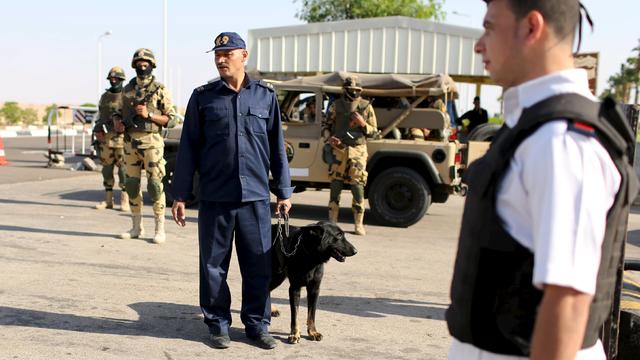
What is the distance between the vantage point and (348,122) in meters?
8.55

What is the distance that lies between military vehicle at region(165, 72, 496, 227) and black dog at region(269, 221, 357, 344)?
483cm

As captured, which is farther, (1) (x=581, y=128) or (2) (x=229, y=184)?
(2) (x=229, y=184)

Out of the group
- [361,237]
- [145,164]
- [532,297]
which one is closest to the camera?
[532,297]

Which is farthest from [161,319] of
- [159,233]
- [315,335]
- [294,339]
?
[159,233]

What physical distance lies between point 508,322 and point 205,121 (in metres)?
3.17

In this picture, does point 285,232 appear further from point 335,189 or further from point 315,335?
point 335,189

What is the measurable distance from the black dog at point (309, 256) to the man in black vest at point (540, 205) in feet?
8.75

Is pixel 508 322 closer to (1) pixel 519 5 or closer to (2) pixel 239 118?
(1) pixel 519 5

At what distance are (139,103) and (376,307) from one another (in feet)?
12.3

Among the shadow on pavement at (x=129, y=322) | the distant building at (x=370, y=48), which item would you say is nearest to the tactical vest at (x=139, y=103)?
the shadow on pavement at (x=129, y=322)

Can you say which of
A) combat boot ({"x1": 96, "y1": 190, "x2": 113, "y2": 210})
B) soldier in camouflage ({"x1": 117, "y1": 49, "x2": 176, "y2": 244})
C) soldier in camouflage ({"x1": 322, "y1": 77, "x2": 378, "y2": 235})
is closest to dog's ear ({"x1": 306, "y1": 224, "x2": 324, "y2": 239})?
soldier in camouflage ({"x1": 117, "y1": 49, "x2": 176, "y2": 244})

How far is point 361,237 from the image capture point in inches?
329

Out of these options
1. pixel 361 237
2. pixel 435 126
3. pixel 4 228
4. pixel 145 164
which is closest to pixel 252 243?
pixel 145 164

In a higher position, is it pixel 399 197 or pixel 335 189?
pixel 335 189
